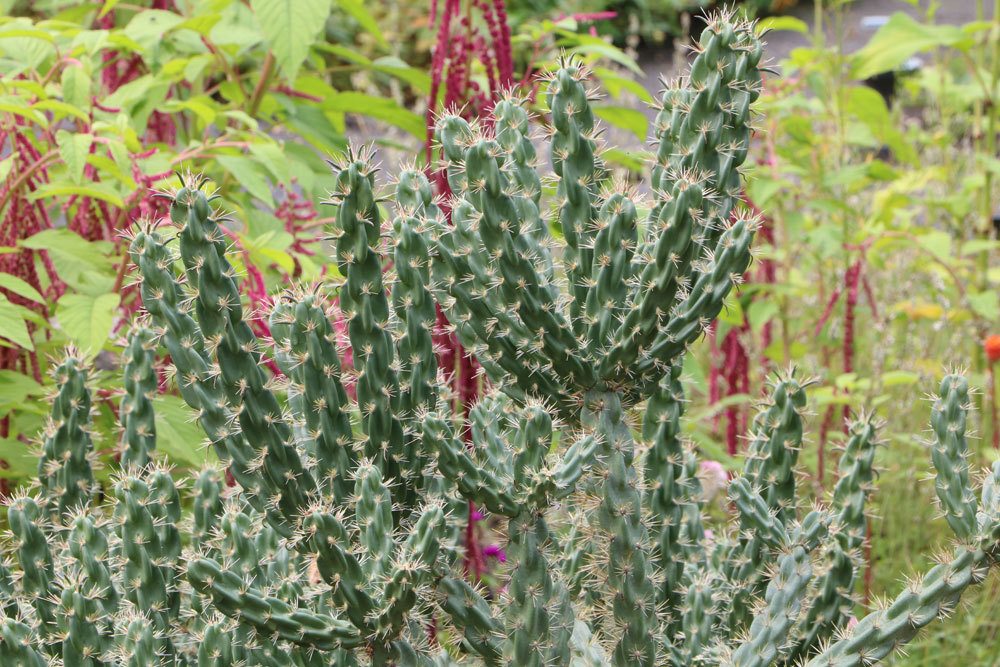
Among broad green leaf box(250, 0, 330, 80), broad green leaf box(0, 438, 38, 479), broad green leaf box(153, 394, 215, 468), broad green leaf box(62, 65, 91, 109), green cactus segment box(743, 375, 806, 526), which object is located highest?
broad green leaf box(250, 0, 330, 80)

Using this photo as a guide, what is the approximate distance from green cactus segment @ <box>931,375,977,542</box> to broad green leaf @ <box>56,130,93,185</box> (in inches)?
66.5

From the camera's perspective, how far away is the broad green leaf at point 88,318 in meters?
2.26

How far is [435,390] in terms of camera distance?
1752 millimetres

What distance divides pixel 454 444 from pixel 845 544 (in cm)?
83

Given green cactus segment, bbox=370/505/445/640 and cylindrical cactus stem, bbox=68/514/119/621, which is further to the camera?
cylindrical cactus stem, bbox=68/514/119/621

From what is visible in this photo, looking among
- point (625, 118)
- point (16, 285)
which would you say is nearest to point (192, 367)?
point (16, 285)

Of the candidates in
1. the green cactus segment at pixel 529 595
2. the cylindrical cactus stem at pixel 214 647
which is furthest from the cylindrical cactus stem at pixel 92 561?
the green cactus segment at pixel 529 595

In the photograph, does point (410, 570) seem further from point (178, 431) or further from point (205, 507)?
point (178, 431)

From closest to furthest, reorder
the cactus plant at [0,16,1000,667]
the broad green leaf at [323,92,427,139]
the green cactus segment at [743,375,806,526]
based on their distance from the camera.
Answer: the cactus plant at [0,16,1000,667]
the green cactus segment at [743,375,806,526]
the broad green leaf at [323,92,427,139]

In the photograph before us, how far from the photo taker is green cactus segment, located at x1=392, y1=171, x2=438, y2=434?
169 cm

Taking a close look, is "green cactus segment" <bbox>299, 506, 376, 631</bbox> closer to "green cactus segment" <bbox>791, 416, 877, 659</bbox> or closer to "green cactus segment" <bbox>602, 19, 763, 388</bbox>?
"green cactus segment" <bbox>602, 19, 763, 388</bbox>

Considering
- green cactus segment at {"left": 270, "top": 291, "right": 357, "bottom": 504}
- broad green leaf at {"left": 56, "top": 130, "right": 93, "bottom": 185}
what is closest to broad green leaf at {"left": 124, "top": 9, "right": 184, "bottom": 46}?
broad green leaf at {"left": 56, "top": 130, "right": 93, "bottom": 185}

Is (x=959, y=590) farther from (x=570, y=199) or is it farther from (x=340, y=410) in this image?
(x=340, y=410)

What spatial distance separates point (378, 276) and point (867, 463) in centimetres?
101
